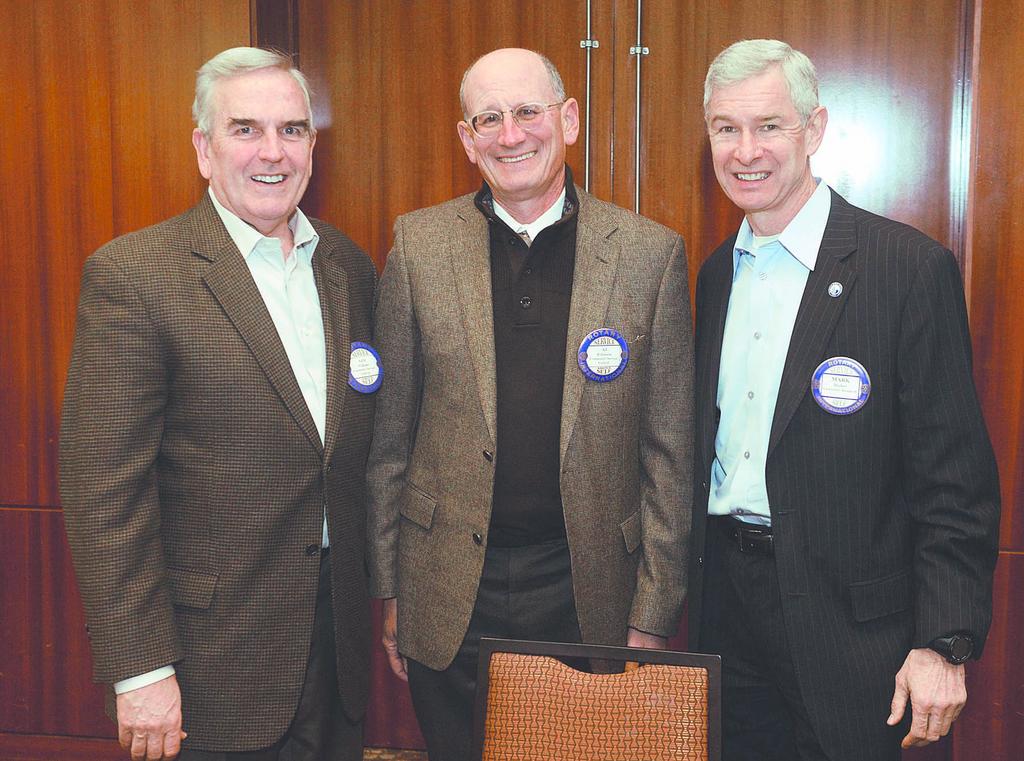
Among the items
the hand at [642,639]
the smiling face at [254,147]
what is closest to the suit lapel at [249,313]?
the smiling face at [254,147]

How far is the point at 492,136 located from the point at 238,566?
42.7 inches

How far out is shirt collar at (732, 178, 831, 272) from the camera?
72.9 inches

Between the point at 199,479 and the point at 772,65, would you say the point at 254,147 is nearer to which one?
the point at 199,479

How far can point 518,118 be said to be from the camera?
2.01 metres

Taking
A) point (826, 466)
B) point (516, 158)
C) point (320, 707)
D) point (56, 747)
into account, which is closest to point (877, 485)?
point (826, 466)

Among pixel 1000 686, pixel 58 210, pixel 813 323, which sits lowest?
pixel 1000 686

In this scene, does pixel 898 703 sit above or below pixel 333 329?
below

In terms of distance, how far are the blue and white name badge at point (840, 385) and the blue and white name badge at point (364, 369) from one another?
927 millimetres

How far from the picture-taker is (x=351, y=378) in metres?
1.91

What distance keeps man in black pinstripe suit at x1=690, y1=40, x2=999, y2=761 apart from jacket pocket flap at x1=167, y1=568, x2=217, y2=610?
3.41 feet

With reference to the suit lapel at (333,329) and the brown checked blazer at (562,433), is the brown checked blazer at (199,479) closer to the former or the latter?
the suit lapel at (333,329)

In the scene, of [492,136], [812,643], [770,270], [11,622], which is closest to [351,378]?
[492,136]

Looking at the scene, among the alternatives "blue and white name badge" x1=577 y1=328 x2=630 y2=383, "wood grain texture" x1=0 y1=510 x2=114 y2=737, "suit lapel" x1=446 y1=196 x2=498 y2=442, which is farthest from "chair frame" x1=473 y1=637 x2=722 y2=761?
"wood grain texture" x1=0 y1=510 x2=114 y2=737

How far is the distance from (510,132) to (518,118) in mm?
54
